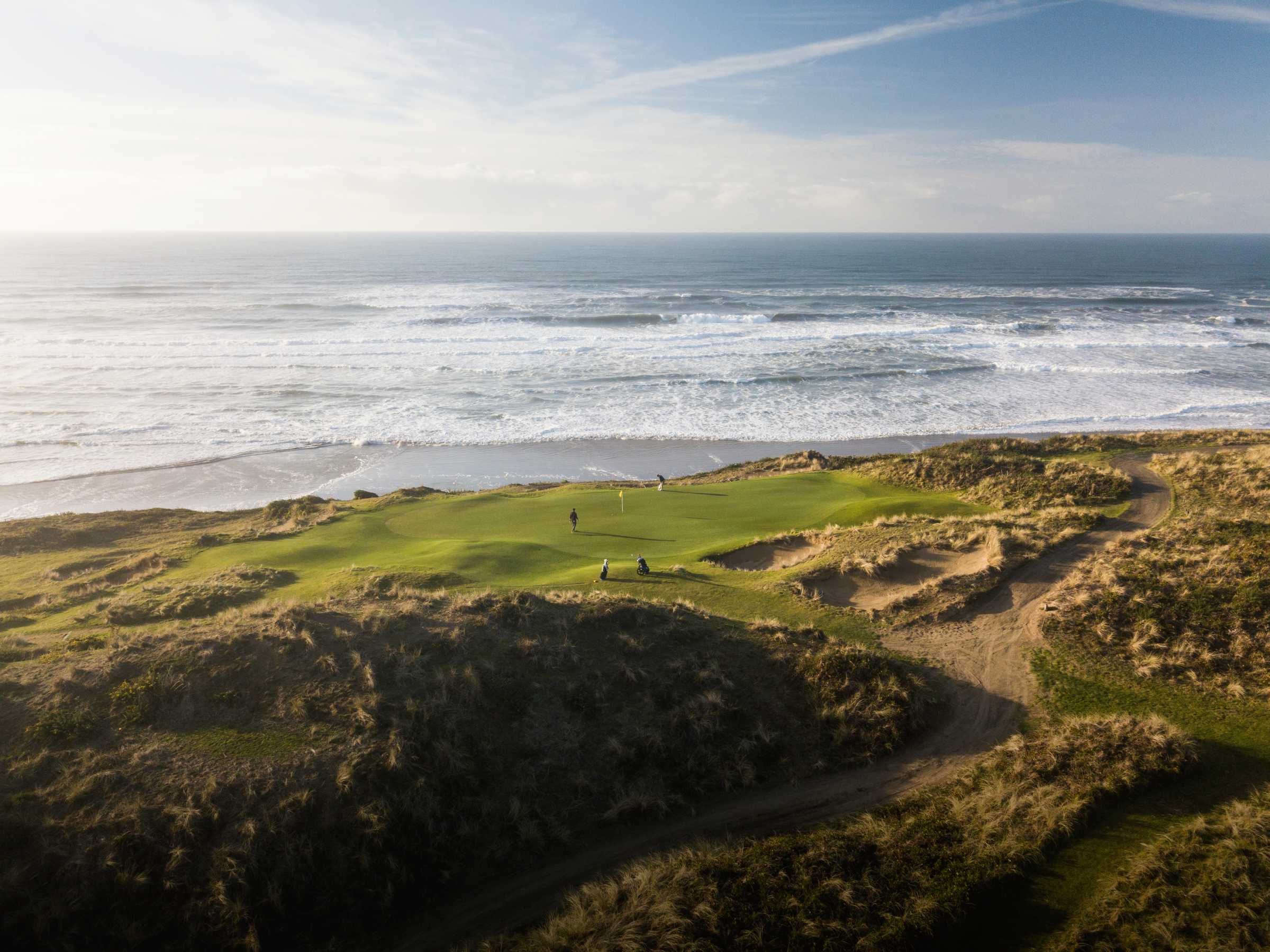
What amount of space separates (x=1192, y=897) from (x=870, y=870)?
11.0ft

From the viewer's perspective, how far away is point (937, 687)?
11.5 m

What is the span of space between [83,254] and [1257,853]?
213364mm

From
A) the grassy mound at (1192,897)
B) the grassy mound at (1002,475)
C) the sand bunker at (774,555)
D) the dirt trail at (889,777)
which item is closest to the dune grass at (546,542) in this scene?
the sand bunker at (774,555)

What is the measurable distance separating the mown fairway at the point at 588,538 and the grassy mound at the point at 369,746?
8.89 feet

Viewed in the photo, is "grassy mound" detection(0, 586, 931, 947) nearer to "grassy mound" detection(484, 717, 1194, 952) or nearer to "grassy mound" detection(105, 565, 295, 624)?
"grassy mound" detection(484, 717, 1194, 952)

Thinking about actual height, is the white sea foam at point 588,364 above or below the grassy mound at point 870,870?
above

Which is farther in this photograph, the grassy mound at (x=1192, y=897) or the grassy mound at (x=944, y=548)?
the grassy mound at (x=944, y=548)

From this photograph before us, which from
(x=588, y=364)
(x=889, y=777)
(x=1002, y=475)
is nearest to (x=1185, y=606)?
(x=889, y=777)

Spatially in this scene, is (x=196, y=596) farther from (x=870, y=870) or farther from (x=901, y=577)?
(x=901, y=577)

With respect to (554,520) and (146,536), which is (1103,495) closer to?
(554,520)

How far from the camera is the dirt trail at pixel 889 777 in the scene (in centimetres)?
782

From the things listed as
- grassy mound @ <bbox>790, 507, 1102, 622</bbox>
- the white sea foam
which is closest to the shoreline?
the white sea foam

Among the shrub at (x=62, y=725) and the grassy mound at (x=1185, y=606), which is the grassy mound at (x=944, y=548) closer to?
the grassy mound at (x=1185, y=606)

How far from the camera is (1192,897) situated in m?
7.13
